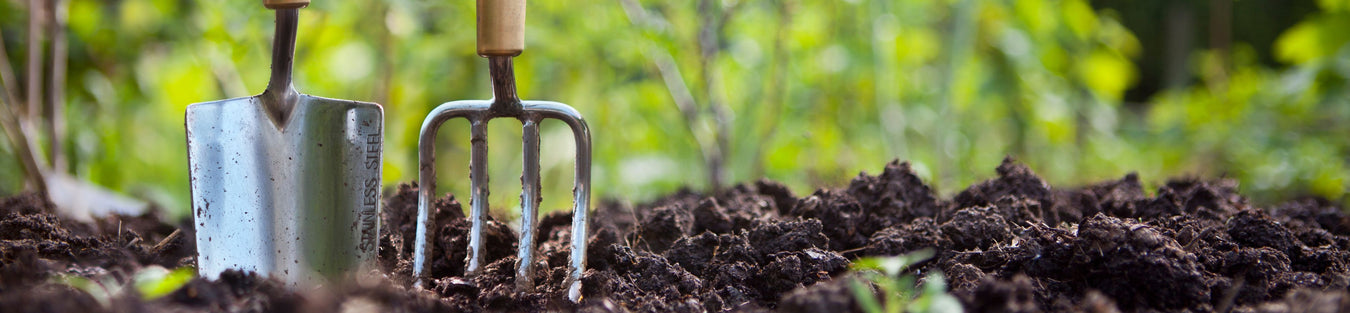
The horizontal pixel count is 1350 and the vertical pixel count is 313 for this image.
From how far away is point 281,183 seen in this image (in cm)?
147

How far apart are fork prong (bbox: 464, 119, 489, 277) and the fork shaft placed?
72mm

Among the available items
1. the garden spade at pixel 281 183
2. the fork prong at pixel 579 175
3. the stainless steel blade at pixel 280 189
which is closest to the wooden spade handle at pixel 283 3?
the garden spade at pixel 281 183

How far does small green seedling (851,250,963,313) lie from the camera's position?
94cm

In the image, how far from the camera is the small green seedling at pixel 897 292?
3.08 feet

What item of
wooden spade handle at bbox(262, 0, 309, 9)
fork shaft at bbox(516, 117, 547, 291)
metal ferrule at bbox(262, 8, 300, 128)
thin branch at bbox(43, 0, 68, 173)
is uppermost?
thin branch at bbox(43, 0, 68, 173)

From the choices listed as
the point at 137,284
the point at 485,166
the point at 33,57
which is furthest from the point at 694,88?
the point at 137,284

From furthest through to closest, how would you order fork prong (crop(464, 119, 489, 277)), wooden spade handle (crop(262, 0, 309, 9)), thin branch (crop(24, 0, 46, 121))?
1. thin branch (crop(24, 0, 46, 121))
2. fork prong (crop(464, 119, 489, 277))
3. wooden spade handle (crop(262, 0, 309, 9))

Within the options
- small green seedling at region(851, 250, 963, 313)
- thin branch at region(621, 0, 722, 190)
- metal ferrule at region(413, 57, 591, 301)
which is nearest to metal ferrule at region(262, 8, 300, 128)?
metal ferrule at region(413, 57, 591, 301)

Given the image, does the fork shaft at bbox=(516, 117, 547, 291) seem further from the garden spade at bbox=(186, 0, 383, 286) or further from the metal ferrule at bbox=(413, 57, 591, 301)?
the garden spade at bbox=(186, 0, 383, 286)

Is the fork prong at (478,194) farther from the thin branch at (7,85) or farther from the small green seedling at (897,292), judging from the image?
the thin branch at (7,85)

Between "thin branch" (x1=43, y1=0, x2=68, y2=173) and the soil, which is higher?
"thin branch" (x1=43, y1=0, x2=68, y2=173)

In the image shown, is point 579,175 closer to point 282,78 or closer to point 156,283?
point 282,78

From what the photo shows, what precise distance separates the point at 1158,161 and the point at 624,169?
3.11 metres

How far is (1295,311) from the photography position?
1019 millimetres
